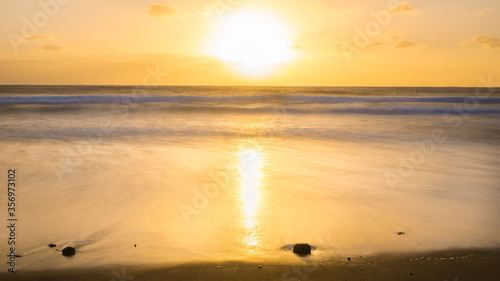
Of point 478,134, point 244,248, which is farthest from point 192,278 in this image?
point 478,134

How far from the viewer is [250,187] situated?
658 cm

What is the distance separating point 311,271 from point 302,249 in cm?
37

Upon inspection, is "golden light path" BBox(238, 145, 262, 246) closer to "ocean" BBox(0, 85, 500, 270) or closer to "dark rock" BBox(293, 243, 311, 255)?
"ocean" BBox(0, 85, 500, 270)

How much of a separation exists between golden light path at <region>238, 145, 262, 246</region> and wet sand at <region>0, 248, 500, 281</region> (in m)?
0.68

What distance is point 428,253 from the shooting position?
3.81 m

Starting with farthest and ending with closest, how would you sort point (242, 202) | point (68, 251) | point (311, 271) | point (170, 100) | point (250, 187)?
point (170, 100) → point (250, 187) → point (242, 202) → point (68, 251) → point (311, 271)

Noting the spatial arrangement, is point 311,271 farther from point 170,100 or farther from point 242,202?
point 170,100

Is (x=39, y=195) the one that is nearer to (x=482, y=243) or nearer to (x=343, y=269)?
(x=343, y=269)

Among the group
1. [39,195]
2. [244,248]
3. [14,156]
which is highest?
[14,156]

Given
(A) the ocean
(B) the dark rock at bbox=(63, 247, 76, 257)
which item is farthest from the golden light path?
(B) the dark rock at bbox=(63, 247, 76, 257)

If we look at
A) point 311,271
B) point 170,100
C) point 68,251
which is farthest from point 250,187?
point 170,100

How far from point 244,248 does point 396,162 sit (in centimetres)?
621

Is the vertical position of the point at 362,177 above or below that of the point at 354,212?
above

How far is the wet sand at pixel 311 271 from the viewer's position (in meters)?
3.31
